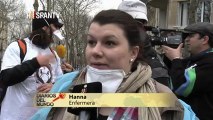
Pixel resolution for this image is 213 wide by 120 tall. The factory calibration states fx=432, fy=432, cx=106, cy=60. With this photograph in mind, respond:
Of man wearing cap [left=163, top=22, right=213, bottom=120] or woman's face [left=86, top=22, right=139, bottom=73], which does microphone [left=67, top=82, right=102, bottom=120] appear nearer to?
woman's face [left=86, top=22, right=139, bottom=73]

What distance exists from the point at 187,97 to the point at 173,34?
669mm

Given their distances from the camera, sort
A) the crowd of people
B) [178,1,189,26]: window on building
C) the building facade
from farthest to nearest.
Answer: [178,1,189,26]: window on building < the building facade < the crowd of people

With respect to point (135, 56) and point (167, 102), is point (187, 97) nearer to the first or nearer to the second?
point (135, 56)

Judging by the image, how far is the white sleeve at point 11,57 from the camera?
156 inches

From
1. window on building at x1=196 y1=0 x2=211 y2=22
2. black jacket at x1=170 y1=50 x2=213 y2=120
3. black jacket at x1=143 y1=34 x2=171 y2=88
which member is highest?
window on building at x1=196 y1=0 x2=211 y2=22

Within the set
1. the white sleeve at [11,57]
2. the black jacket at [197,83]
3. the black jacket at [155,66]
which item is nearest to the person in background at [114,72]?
the black jacket at [155,66]

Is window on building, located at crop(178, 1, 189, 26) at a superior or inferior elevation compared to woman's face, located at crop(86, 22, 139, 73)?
superior

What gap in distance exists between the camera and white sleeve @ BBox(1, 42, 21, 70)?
13.0 feet

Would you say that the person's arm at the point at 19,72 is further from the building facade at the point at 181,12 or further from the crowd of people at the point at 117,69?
the building facade at the point at 181,12

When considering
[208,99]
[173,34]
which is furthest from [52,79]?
[208,99]

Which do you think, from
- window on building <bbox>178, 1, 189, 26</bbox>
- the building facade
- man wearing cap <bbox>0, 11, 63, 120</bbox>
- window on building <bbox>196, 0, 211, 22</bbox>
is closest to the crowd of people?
man wearing cap <bbox>0, 11, 63, 120</bbox>

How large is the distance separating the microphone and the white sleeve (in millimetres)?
1910

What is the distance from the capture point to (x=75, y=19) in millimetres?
50062

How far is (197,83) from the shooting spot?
4.27m
